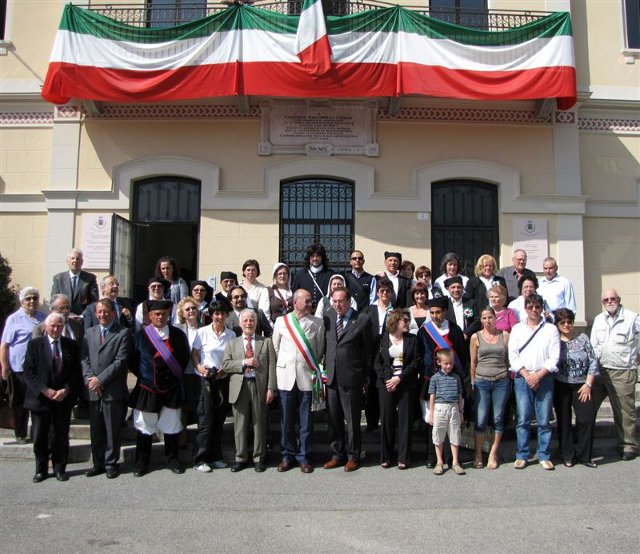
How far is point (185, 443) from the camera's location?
674cm

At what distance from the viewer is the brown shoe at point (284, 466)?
20.4 ft

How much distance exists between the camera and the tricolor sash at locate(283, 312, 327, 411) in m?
6.37

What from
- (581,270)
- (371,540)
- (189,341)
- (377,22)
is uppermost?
(377,22)

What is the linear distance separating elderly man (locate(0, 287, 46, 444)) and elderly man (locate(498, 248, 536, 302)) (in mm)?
6017

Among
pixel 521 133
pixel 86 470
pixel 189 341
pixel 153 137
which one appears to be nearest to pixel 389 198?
pixel 521 133

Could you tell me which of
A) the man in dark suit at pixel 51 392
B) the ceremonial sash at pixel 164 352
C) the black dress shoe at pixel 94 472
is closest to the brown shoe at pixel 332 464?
the ceremonial sash at pixel 164 352

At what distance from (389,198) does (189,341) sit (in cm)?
538

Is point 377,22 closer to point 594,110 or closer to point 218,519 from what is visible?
point 594,110

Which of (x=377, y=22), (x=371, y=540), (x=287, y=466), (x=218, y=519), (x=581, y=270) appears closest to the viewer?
(x=371, y=540)

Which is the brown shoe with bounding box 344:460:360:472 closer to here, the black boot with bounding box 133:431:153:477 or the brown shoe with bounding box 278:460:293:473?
the brown shoe with bounding box 278:460:293:473

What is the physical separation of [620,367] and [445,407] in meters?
2.19

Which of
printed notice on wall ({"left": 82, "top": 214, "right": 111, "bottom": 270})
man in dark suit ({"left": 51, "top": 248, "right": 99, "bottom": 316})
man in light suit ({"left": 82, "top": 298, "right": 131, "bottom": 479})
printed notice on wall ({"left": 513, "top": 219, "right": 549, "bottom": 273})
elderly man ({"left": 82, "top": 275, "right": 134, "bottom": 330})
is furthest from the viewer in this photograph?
printed notice on wall ({"left": 513, "top": 219, "right": 549, "bottom": 273})

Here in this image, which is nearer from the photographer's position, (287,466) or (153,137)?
(287,466)

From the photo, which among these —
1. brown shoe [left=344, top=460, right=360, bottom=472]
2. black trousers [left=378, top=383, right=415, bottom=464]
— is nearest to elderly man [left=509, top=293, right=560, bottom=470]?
black trousers [left=378, top=383, right=415, bottom=464]
